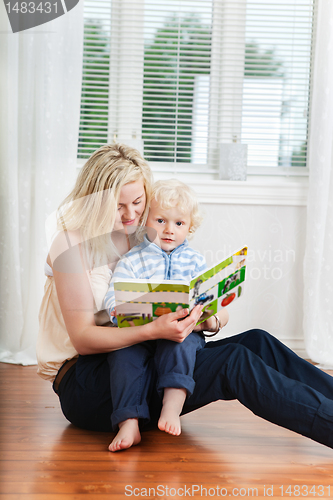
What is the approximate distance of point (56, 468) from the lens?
1.06 metres

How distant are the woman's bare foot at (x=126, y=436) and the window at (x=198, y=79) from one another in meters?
1.33

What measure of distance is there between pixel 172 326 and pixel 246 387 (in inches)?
8.9

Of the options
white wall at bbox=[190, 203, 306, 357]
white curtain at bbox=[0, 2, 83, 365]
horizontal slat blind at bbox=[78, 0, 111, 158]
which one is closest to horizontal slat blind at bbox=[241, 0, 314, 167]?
white wall at bbox=[190, 203, 306, 357]

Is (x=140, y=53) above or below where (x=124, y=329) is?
above

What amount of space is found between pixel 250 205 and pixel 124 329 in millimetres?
1175

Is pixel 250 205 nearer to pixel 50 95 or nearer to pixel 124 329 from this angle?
pixel 50 95

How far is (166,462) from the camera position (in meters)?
1.11

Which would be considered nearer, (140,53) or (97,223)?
(97,223)

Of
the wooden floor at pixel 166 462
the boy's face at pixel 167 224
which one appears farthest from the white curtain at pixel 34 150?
the boy's face at pixel 167 224

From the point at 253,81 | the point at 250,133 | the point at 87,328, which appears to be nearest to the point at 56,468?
the point at 87,328

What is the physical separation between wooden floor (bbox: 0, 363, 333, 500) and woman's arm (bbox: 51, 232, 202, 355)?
22cm

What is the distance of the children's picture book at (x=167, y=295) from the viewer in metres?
1.11

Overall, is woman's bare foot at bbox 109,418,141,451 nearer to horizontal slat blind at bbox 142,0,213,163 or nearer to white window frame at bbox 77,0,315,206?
white window frame at bbox 77,0,315,206

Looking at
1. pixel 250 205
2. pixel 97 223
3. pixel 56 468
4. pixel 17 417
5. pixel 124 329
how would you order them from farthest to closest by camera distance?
pixel 250 205, pixel 17 417, pixel 97 223, pixel 124 329, pixel 56 468
